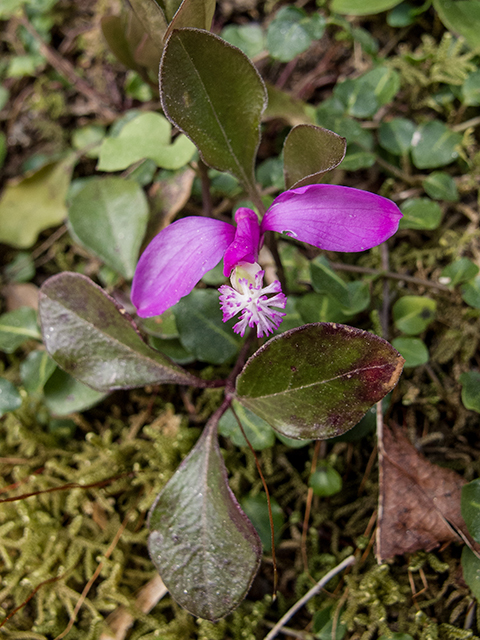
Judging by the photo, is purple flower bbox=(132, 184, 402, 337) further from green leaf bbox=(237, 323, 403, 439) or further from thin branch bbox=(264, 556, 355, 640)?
thin branch bbox=(264, 556, 355, 640)

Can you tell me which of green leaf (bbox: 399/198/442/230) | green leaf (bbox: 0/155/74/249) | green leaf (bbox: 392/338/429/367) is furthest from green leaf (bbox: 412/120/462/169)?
green leaf (bbox: 0/155/74/249)

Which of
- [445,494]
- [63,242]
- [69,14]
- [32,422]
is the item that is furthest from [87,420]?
[69,14]

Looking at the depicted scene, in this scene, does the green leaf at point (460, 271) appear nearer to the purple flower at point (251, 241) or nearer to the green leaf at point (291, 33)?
the purple flower at point (251, 241)

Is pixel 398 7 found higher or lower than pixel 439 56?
higher

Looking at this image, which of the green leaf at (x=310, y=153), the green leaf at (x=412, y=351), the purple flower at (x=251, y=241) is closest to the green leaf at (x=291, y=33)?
the green leaf at (x=310, y=153)

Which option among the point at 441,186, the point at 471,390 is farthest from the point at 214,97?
the point at 471,390

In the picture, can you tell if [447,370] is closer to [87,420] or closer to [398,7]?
[87,420]

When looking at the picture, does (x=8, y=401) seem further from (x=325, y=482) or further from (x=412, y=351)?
(x=412, y=351)
